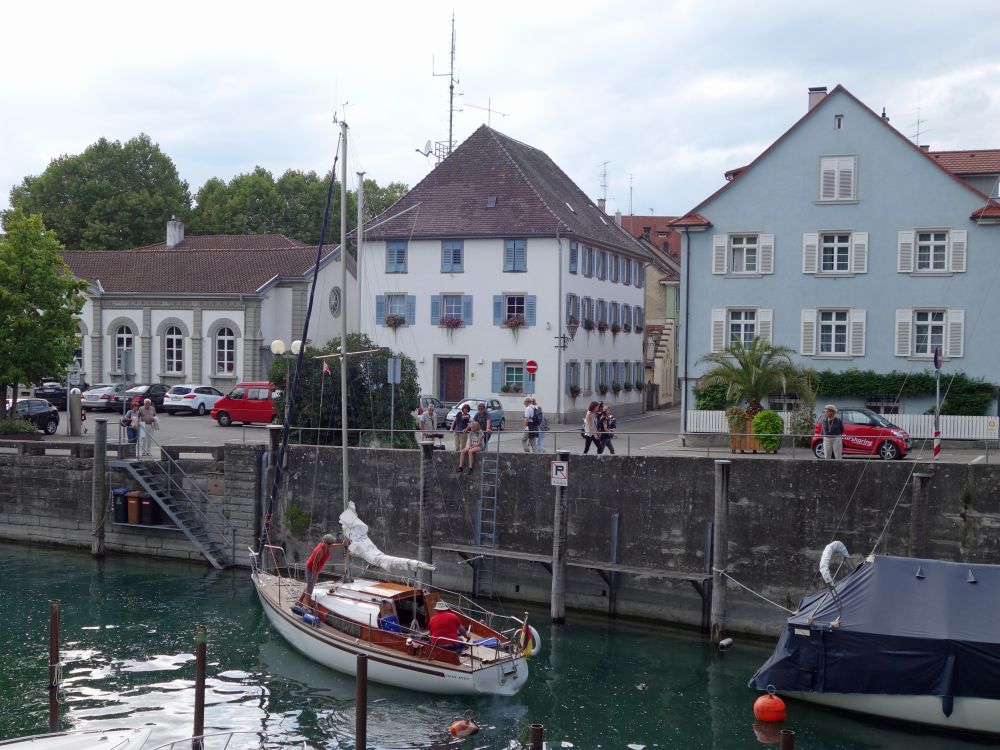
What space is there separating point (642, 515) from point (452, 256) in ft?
91.6

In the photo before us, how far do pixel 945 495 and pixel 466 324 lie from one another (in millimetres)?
30703

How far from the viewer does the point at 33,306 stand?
39.8m

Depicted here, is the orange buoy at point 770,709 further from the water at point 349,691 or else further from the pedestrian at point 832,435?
the pedestrian at point 832,435

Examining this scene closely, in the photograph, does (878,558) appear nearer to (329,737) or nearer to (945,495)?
(945,495)

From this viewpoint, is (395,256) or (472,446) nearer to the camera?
(472,446)

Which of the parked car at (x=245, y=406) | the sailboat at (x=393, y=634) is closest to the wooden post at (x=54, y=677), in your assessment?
the sailboat at (x=393, y=634)

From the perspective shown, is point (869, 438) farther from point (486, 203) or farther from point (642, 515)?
point (486, 203)

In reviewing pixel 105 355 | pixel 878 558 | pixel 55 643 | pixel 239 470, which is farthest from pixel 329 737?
pixel 105 355

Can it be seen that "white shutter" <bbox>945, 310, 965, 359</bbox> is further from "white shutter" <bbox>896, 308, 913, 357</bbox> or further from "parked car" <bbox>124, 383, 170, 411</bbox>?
"parked car" <bbox>124, 383, 170, 411</bbox>

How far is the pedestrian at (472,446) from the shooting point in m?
25.6

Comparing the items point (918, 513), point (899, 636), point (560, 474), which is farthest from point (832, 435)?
point (899, 636)

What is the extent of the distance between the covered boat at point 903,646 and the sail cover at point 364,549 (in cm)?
719

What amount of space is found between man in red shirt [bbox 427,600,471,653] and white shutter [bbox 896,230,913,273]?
23.1 metres

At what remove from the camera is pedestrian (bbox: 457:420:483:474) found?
2556 centimetres
